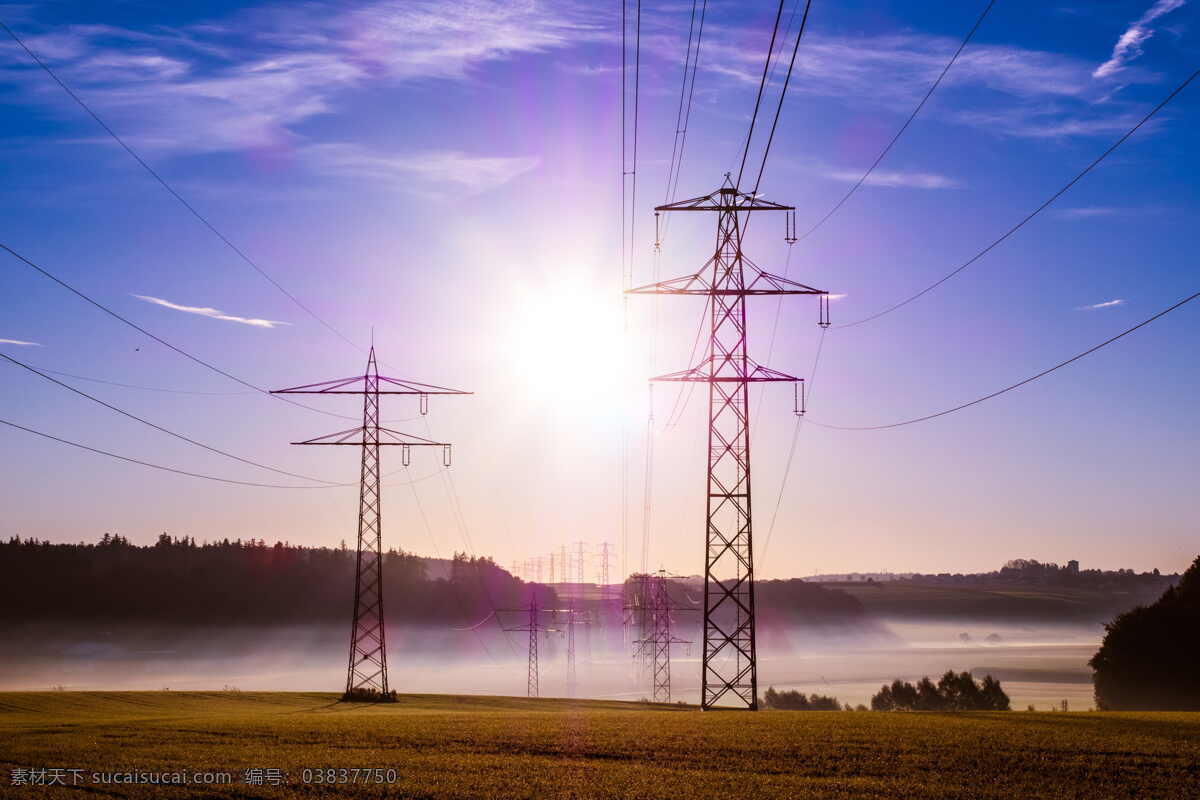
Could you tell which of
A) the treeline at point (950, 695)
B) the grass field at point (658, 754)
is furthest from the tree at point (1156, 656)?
the grass field at point (658, 754)

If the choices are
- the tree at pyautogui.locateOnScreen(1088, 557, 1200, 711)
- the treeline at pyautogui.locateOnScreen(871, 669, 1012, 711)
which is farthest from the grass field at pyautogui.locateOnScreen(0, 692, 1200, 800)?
the treeline at pyautogui.locateOnScreen(871, 669, 1012, 711)

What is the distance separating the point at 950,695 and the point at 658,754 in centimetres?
9840

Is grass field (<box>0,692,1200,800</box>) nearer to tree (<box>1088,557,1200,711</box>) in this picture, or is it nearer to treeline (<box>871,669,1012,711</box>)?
tree (<box>1088,557,1200,711</box>)

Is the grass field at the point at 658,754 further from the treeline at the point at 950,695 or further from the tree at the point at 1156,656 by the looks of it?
the treeline at the point at 950,695

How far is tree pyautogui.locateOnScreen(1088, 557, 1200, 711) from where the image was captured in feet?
273

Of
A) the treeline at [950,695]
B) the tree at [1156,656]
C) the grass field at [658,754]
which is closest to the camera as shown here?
the grass field at [658,754]

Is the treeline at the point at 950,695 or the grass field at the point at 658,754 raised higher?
the grass field at the point at 658,754

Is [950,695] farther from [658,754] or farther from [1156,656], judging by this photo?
[658,754]

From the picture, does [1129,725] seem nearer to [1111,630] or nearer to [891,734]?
[891,734]

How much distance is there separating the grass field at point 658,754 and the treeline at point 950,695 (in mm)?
72496

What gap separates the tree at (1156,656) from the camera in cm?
8319

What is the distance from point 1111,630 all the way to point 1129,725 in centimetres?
5886

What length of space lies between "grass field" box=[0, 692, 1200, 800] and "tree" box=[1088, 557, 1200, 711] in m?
44.6

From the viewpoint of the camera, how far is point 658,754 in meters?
32.0
